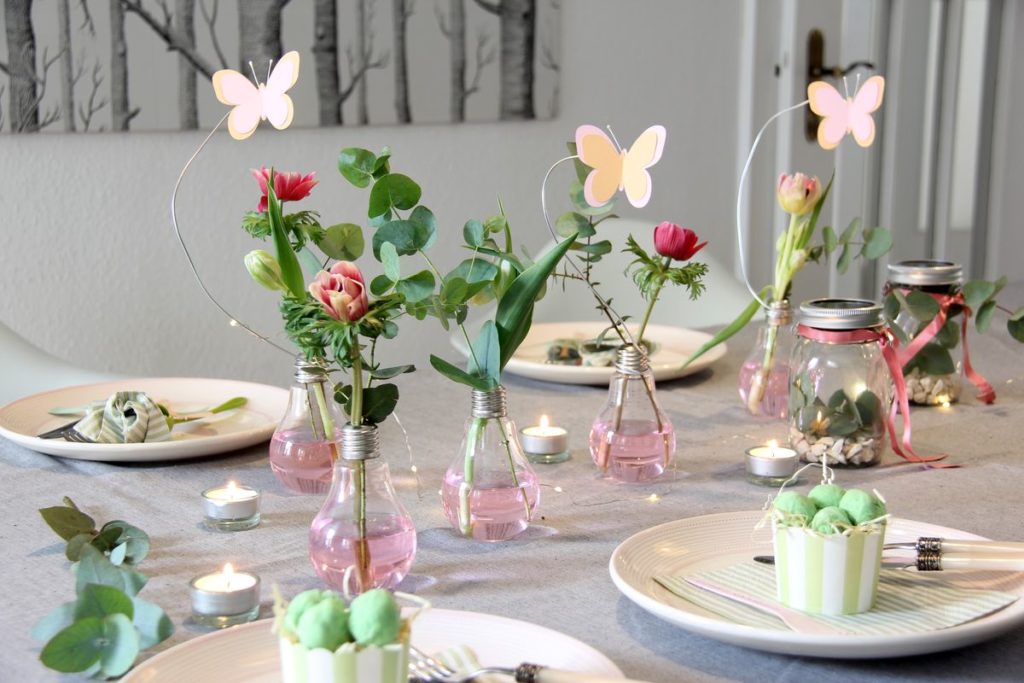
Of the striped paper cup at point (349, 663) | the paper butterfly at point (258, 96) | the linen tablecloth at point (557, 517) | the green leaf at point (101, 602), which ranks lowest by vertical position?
the linen tablecloth at point (557, 517)

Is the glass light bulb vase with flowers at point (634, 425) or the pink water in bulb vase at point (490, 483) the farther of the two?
the glass light bulb vase with flowers at point (634, 425)

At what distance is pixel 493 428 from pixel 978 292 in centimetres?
72

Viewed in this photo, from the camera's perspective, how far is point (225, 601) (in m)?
0.79

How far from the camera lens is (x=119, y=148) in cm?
253

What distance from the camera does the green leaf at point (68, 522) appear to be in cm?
93

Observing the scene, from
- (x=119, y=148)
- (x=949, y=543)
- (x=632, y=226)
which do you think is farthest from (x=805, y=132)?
(x=949, y=543)

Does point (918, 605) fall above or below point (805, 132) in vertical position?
below

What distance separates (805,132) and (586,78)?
83 centimetres

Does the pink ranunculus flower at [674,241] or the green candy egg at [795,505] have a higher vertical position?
the pink ranunculus flower at [674,241]

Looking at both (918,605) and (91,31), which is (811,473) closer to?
(918,605)

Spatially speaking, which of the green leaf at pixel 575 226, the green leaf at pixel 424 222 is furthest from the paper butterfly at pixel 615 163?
the green leaf at pixel 424 222

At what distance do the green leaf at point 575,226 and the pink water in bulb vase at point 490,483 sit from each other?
0.16 metres

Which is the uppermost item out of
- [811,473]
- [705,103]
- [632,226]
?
[705,103]

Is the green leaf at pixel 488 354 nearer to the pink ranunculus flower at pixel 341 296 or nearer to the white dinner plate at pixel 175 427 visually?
the pink ranunculus flower at pixel 341 296
